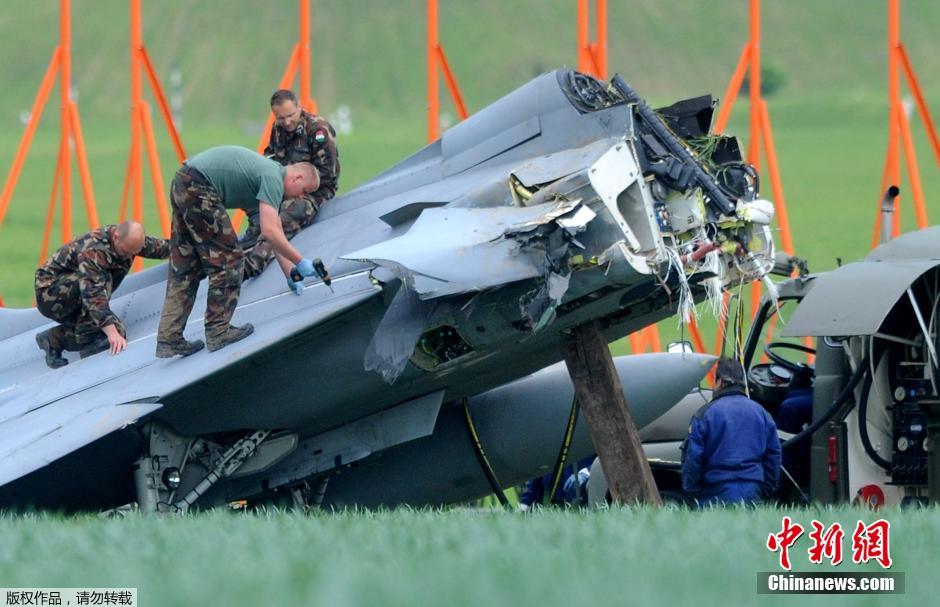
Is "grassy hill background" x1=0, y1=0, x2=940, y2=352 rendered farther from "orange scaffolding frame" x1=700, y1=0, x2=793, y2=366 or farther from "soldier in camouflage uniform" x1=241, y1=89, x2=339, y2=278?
"soldier in camouflage uniform" x1=241, y1=89, x2=339, y2=278

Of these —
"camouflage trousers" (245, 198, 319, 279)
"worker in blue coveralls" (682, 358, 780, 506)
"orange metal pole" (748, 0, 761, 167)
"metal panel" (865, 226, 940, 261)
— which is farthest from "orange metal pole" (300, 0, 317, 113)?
"metal panel" (865, 226, 940, 261)

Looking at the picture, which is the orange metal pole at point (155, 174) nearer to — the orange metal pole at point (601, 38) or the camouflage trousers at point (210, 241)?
the orange metal pole at point (601, 38)

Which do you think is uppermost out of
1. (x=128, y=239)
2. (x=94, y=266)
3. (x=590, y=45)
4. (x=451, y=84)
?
(x=590, y=45)

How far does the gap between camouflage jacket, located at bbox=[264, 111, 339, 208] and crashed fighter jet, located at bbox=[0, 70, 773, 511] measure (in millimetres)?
243

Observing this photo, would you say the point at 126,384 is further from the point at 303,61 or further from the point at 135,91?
the point at 135,91

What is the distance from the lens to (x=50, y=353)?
1177cm

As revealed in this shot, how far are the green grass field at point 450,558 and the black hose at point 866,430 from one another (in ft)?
6.66

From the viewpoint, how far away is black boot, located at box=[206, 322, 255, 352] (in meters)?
10.1

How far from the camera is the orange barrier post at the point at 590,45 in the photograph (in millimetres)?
15789

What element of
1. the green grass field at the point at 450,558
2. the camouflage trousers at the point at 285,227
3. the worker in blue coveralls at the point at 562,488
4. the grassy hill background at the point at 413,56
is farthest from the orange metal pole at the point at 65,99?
the grassy hill background at the point at 413,56

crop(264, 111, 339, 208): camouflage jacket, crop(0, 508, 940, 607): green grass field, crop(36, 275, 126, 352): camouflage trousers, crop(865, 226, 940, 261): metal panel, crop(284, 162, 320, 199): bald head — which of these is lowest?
crop(0, 508, 940, 607): green grass field

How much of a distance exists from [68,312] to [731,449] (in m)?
5.36

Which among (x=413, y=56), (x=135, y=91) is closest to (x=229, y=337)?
(x=135, y=91)

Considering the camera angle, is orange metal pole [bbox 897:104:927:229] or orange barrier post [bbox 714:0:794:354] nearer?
orange metal pole [bbox 897:104:927:229]
